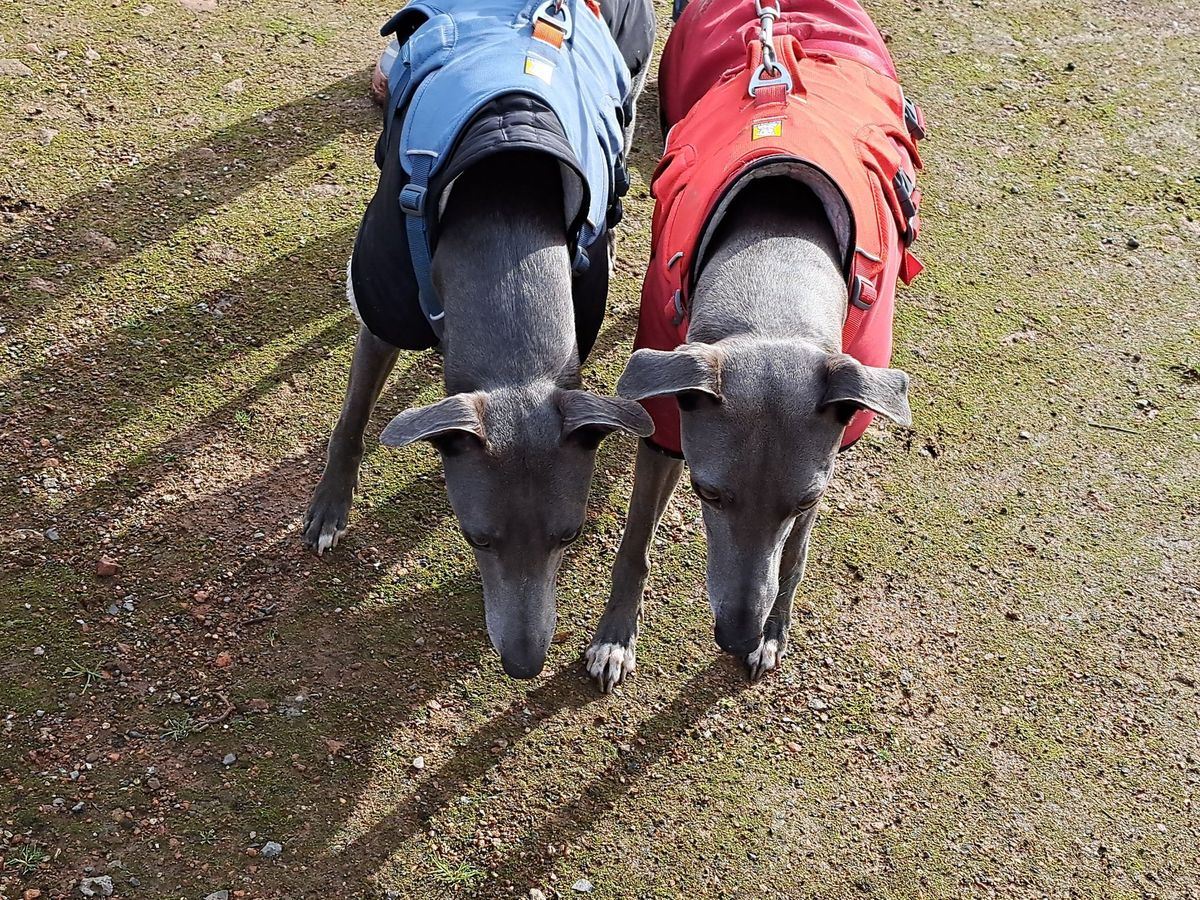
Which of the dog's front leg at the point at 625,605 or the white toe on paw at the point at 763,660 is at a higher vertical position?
the dog's front leg at the point at 625,605

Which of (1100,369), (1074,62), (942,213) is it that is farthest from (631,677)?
(1074,62)

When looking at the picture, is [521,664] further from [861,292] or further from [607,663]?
[861,292]

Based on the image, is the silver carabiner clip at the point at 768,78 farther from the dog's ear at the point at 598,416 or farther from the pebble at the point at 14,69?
the pebble at the point at 14,69

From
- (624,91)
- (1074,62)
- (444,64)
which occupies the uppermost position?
(444,64)

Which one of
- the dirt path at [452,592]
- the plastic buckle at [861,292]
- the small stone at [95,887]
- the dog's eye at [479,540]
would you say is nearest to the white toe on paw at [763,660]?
the dirt path at [452,592]

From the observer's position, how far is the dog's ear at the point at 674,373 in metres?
3.69

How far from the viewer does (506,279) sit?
415 cm

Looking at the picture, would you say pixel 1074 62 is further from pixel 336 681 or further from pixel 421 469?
pixel 336 681

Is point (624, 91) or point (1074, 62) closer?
point (624, 91)

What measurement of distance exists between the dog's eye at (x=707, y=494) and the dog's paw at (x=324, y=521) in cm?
215

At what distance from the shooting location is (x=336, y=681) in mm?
5023

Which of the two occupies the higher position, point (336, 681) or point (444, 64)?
point (444, 64)

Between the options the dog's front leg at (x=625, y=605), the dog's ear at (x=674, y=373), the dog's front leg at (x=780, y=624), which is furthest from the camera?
the dog's front leg at (x=780, y=624)

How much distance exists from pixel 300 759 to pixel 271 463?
5.52ft
